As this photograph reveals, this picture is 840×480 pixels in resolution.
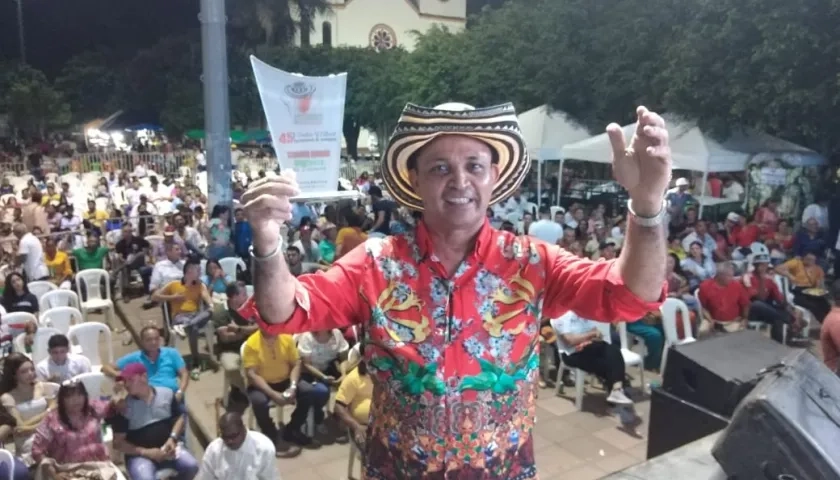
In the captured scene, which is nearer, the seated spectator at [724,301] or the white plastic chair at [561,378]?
the white plastic chair at [561,378]

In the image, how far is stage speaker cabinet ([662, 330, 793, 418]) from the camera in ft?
13.0

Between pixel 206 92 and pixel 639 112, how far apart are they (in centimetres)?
888

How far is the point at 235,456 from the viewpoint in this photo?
13.6 ft

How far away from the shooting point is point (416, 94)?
23.8m

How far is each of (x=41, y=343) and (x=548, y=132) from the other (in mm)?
11302

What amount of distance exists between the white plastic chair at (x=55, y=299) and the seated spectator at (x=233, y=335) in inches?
73.9

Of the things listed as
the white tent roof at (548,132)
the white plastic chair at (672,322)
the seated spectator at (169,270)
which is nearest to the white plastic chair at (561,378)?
the white plastic chair at (672,322)

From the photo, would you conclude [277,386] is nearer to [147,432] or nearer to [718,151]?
[147,432]

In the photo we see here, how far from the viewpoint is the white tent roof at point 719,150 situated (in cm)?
1146

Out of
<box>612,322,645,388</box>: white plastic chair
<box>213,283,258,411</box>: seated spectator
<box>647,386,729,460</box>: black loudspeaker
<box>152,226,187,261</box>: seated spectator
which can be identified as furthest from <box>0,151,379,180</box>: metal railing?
<box>647,386,729,460</box>: black loudspeaker

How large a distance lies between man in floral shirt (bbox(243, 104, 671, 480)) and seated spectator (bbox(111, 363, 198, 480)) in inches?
123

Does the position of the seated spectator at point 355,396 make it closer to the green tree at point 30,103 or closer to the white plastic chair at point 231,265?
the white plastic chair at point 231,265

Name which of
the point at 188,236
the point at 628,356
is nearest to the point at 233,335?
the point at 628,356

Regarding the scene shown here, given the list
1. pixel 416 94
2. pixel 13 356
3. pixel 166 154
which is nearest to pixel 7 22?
pixel 166 154
